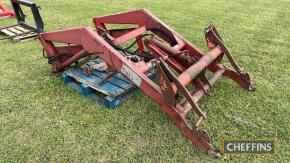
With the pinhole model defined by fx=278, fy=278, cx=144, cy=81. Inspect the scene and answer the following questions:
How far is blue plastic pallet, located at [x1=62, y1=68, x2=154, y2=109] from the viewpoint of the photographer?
3.58 m

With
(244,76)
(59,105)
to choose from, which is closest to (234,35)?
(244,76)

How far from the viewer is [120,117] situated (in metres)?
3.39

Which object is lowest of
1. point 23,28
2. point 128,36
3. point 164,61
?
point 23,28

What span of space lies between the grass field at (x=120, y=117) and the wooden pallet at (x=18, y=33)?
254 millimetres

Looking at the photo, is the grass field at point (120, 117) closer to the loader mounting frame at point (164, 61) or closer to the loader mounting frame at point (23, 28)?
the loader mounting frame at point (164, 61)

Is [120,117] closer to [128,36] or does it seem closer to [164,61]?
[164,61]

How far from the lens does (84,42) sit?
3.38 meters

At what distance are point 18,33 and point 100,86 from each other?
10.9 ft

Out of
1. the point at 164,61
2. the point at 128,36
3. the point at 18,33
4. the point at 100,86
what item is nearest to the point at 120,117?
the point at 100,86

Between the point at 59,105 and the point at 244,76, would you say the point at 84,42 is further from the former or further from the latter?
the point at 244,76

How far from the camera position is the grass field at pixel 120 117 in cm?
289

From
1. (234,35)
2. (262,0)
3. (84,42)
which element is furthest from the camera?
(262,0)

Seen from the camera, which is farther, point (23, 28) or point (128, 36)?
point (23, 28)

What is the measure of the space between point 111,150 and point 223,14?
6416mm
